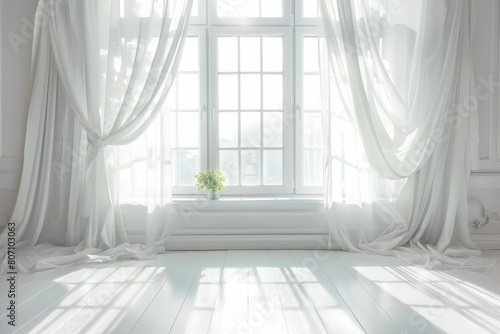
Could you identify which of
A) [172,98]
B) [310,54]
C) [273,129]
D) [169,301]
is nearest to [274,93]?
[273,129]

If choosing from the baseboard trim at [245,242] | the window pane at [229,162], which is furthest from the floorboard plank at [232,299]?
the window pane at [229,162]

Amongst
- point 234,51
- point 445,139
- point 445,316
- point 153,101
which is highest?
point 234,51

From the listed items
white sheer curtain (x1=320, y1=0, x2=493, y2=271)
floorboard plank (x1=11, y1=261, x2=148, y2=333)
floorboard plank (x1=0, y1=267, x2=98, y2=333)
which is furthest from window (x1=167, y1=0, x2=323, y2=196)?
floorboard plank (x1=0, y1=267, x2=98, y2=333)

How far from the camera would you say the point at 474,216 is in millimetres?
3906

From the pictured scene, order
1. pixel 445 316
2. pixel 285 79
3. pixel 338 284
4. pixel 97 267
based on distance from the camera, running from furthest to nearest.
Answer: pixel 285 79 → pixel 97 267 → pixel 338 284 → pixel 445 316

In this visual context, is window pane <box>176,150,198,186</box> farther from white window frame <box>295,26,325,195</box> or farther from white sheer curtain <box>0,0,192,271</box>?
white window frame <box>295,26,325,195</box>

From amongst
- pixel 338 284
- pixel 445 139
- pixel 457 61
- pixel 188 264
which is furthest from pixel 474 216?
pixel 188 264

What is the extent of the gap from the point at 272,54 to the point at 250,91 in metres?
0.36

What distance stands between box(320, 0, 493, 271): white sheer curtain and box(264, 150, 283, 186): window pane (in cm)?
47

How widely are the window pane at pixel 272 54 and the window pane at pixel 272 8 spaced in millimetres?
198

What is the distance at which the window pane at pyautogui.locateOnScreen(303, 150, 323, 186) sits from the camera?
4066 millimetres

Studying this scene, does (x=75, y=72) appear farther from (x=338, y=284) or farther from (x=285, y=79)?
(x=338, y=284)

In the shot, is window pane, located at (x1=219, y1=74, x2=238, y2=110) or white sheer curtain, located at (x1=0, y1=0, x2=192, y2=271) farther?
window pane, located at (x1=219, y1=74, x2=238, y2=110)

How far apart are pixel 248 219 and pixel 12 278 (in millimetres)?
1729
